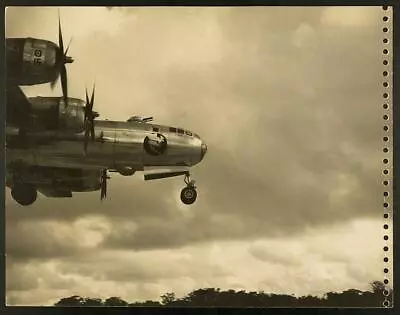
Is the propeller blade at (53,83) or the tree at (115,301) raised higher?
the propeller blade at (53,83)

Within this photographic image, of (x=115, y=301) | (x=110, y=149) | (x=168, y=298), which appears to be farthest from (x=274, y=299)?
(x=110, y=149)

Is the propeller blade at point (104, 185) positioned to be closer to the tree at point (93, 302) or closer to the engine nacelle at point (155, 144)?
the engine nacelle at point (155, 144)

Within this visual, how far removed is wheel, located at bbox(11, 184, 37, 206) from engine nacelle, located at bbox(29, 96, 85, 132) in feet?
0.40

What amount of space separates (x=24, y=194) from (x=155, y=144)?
0.95 ft

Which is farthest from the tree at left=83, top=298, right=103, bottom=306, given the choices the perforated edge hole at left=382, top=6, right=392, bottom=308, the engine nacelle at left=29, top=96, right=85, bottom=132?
the perforated edge hole at left=382, top=6, right=392, bottom=308

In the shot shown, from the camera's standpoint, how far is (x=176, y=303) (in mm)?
1322

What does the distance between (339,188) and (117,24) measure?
1.84 feet

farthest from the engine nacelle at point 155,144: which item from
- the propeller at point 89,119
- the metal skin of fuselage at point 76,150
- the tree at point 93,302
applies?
the tree at point 93,302

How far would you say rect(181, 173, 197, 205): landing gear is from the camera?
132 centimetres

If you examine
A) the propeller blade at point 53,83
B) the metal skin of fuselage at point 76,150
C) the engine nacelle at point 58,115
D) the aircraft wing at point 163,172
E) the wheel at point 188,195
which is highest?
the propeller blade at point 53,83

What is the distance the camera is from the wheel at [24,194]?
1.34 m

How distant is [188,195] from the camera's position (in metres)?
1.33

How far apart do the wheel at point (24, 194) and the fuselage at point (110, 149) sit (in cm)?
5

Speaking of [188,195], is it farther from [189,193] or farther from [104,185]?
[104,185]
